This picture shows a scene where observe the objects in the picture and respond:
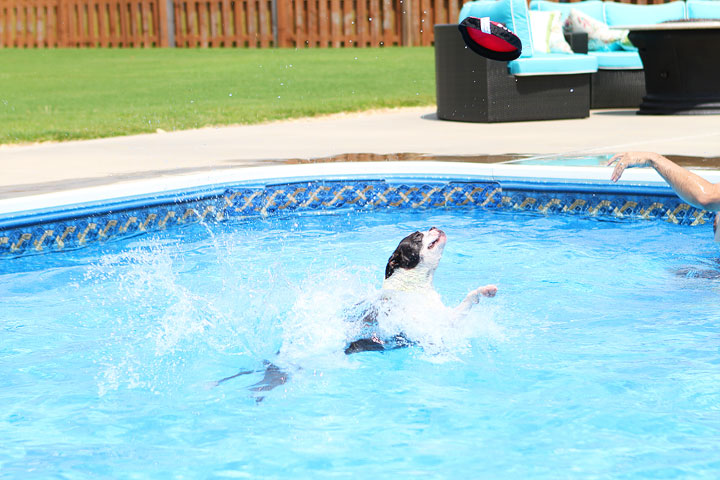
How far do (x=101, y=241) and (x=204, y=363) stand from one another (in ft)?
7.62

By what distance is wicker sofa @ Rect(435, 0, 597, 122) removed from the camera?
34.4ft

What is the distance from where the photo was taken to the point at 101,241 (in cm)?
610

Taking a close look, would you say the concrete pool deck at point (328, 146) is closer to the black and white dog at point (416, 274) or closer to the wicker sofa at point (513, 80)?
the wicker sofa at point (513, 80)

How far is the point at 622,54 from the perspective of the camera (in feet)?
38.9

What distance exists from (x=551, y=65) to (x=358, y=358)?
7327 mm

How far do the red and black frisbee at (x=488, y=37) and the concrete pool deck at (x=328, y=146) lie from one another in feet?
7.61

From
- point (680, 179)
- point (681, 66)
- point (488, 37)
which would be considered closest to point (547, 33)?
point (681, 66)

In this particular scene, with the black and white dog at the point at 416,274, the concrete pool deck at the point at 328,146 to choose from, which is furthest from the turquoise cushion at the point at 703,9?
the black and white dog at the point at 416,274

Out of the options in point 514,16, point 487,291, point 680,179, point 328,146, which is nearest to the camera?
point 487,291

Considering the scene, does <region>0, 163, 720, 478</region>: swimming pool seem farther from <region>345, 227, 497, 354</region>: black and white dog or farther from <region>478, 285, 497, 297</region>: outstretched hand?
<region>478, 285, 497, 297</region>: outstretched hand

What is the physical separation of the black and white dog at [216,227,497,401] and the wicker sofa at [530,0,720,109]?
8759mm

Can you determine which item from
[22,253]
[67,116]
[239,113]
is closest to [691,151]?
[22,253]

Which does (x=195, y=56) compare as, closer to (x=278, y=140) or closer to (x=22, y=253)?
(x=278, y=140)

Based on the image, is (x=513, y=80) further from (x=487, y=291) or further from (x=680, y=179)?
(x=487, y=291)
